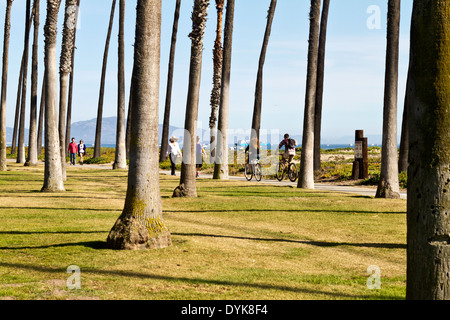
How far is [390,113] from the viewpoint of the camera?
58.3ft

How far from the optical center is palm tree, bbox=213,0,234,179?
25.2m

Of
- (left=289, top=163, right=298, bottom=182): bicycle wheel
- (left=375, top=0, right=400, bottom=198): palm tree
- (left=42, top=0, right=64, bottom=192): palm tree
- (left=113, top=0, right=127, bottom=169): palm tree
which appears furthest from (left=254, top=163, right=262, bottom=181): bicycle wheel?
(left=113, top=0, right=127, bottom=169): palm tree

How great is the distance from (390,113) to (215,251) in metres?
10.4

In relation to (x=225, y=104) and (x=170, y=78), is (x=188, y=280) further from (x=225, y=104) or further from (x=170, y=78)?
(x=170, y=78)

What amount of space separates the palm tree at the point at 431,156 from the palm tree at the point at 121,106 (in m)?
31.2

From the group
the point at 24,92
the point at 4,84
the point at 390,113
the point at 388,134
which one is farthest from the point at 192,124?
the point at 24,92

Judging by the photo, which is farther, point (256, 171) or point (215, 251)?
point (256, 171)

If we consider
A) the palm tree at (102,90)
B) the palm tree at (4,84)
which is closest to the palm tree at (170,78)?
the palm tree at (102,90)

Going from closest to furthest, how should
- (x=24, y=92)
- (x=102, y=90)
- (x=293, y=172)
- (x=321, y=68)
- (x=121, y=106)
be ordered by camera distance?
(x=293, y=172) < (x=321, y=68) < (x=121, y=106) < (x=24, y=92) < (x=102, y=90)

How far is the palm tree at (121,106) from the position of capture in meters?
35.4

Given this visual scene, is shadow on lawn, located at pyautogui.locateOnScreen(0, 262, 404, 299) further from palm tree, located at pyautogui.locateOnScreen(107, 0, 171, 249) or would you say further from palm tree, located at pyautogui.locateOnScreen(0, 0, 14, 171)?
palm tree, located at pyautogui.locateOnScreen(0, 0, 14, 171)

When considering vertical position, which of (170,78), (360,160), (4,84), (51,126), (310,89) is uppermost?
(170,78)

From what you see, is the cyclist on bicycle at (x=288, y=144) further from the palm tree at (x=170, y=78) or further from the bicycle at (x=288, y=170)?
the palm tree at (x=170, y=78)
